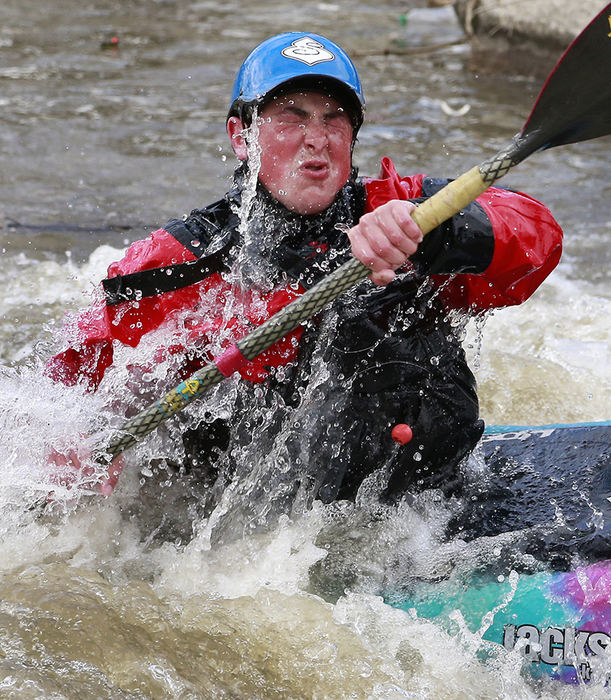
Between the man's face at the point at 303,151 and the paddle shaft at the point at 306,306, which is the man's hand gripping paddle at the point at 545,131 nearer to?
the paddle shaft at the point at 306,306

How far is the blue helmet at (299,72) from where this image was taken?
99.3 inches

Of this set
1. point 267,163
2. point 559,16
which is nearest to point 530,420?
point 267,163

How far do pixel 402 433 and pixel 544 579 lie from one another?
0.49 m

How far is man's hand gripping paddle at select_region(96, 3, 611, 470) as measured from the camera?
2.08m

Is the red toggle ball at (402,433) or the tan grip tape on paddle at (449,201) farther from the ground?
the tan grip tape on paddle at (449,201)

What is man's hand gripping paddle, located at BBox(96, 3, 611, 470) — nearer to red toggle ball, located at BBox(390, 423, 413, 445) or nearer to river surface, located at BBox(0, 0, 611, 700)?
red toggle ball, located at BBox(390, 423, 413, 445)

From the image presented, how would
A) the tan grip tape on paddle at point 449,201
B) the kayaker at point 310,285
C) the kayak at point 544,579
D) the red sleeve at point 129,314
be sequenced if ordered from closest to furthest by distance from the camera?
the tan grip tape on paddle at point 449,201
the kayak at point 544,579
the kayaker at point 310,285
the red sleeve at point 129,314

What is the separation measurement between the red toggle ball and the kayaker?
0.03m

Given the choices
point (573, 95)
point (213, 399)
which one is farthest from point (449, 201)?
point (213, 399)

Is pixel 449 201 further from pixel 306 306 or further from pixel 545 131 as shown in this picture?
pixel 306 306

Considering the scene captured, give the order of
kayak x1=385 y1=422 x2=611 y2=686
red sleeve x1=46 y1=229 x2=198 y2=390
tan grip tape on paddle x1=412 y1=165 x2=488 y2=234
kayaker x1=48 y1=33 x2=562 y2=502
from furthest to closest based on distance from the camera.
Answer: red sleeve x1=46 y1=229 x2=198 y2=390 → kayaker x1=48 y1=33 x2=562 y2=502 → kayak x1=385 y1=422 x2=611 y2=686 → tan grip tape on paddle x1=412 y1=165 x2=488 y2=234

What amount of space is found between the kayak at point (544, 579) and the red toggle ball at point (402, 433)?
0.95 feet

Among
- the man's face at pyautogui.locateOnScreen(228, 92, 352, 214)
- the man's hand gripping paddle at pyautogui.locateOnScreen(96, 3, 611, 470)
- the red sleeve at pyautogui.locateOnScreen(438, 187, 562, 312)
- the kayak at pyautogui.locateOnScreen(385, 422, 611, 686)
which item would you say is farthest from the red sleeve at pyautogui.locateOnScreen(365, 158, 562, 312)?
the kayak at pyautogui.locateOnScreen(385, 422, 611, 686)

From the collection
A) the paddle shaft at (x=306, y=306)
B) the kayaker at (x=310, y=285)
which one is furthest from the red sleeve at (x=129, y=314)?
the paddle shaft at (x=306, y=306)
